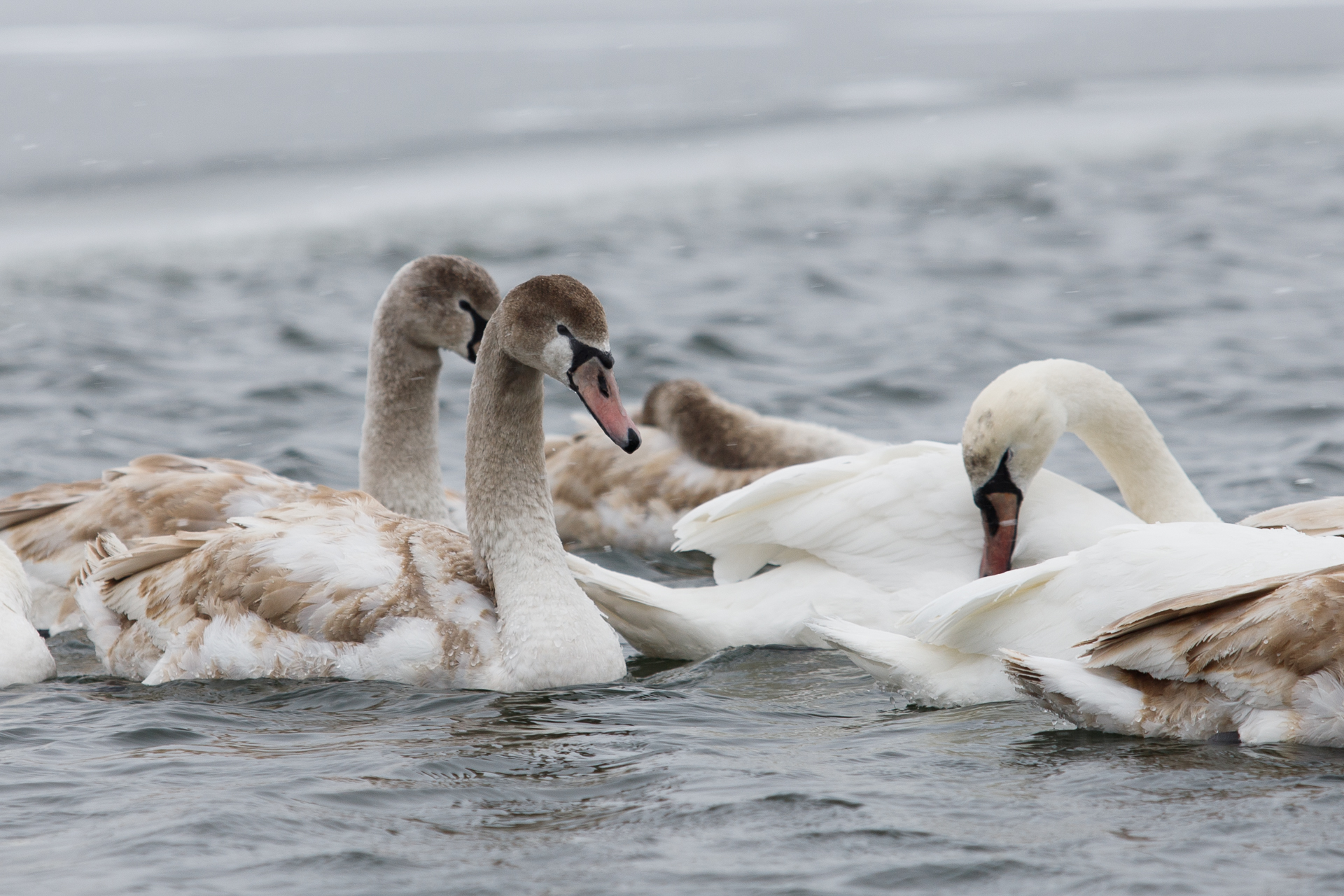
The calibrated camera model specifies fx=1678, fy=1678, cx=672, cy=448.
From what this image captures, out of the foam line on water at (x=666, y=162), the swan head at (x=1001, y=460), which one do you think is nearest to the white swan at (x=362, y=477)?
the swan head at (x=1001, y=460)

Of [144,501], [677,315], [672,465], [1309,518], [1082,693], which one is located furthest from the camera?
Answer: [677,315]

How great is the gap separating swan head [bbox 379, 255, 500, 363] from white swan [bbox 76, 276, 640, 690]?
1.20m

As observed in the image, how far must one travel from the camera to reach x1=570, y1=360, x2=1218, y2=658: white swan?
6.00m

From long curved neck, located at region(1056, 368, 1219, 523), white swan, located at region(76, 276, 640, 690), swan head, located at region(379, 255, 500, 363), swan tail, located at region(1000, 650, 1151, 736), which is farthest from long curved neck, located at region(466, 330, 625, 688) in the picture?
long curved neck, located at region(1056, 368, 1219, 523)

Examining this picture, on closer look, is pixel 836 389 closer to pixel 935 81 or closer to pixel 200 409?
pixel 200 409

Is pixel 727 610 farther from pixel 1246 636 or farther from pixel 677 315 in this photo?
pixel 677 315

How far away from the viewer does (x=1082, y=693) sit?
4.82 metres

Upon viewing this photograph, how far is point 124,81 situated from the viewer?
19734 millimetres

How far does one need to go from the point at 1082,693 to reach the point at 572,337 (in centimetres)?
195

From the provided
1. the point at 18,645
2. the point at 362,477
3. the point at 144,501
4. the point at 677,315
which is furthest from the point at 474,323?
the point at 677,315

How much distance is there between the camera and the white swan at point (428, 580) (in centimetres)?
548

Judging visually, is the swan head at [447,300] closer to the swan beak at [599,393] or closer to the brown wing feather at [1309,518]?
the swan beak at [599,393]

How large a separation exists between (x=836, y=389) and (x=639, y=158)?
7.48 metres

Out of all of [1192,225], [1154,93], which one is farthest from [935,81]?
[1192,225]
